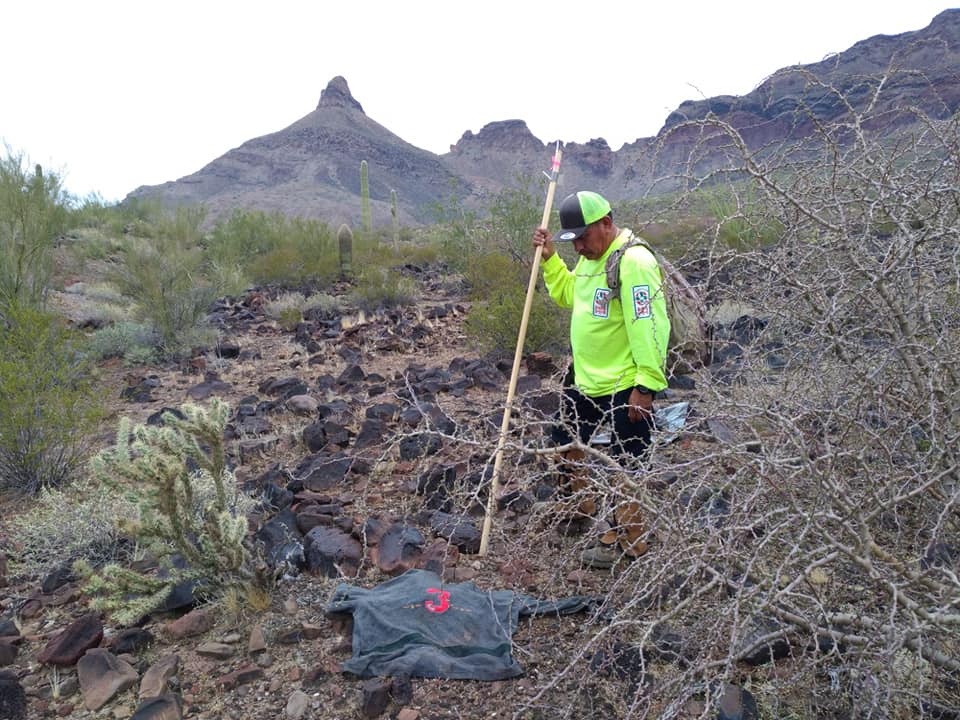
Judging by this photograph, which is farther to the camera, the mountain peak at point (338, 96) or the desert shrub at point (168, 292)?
the mountain peak at point (338, 96)

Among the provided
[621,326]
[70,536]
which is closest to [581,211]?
[621,326]

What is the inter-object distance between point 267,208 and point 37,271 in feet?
187

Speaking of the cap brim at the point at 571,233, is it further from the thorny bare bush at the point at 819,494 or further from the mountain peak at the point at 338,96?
the mountain peak at the point at 338,96

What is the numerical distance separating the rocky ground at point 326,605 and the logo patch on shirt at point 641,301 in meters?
0.66

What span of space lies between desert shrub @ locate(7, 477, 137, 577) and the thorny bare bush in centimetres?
246

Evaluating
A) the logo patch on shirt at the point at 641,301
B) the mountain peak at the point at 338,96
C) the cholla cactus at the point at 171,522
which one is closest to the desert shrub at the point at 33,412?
the cholla cactus at the point at 171,522

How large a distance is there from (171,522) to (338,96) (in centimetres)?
10432

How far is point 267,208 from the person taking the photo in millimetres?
61281

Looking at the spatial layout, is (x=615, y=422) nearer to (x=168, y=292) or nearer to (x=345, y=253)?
(x=168, y=292)

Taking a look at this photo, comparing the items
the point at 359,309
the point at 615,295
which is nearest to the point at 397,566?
the point at 615,295

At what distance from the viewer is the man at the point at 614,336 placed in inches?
123

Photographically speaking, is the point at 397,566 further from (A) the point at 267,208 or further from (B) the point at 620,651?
(A) the point at 267,208

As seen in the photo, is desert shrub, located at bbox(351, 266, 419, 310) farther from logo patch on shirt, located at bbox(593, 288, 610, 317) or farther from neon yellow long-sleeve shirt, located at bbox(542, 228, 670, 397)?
logo patch on shirt, located at bbox(593, 288, 610, 317)

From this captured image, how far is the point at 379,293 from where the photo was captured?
13.2 m
